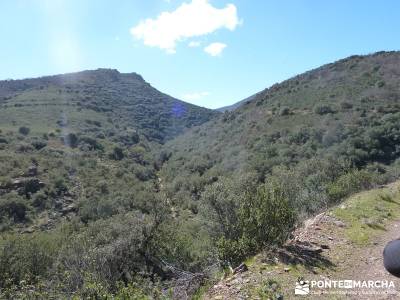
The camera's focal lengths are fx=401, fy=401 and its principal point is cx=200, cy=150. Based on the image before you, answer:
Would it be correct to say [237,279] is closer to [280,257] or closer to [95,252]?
[280,257]

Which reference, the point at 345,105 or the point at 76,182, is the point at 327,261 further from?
the point at 345,105

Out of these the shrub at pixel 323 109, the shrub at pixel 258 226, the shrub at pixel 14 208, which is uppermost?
the shrub at pixel 323 109

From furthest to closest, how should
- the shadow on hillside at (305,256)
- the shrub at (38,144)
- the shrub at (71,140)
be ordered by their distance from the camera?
the shrub at (71,140) → the shrub at (38,144) → the shadow on hillside at (305,256)

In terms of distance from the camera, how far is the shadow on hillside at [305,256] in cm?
984

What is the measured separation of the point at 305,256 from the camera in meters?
10.4

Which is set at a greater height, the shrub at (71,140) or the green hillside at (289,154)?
the shrub at (71,140)

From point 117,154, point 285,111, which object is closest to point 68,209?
point 117,154

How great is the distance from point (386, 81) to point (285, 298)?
6141 cm

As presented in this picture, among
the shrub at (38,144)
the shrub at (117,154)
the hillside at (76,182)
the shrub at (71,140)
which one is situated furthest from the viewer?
the shrub at (117,154)

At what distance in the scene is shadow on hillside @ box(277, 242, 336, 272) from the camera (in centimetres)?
984

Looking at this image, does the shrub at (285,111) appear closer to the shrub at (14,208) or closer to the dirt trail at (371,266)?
the shrub at (14,208)

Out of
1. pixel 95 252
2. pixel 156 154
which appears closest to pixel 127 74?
pixel 156 154

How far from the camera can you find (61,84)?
132375mm

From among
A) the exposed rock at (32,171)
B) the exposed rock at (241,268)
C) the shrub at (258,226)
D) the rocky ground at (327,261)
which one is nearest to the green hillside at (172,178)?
the shrub at (258,226)
